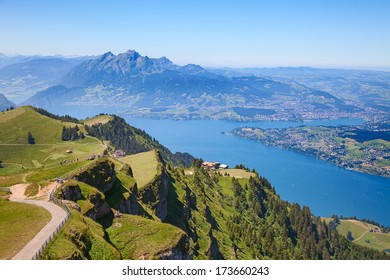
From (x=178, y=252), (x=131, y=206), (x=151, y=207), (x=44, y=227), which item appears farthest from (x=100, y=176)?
(x=178, y=252)

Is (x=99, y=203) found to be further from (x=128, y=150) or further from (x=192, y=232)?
(x=128, y=150)

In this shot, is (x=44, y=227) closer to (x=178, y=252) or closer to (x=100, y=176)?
(x=178, y=252)

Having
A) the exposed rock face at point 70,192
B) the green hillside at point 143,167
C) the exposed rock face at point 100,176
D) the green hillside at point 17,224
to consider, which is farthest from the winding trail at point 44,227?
the green hillside at point 143,167

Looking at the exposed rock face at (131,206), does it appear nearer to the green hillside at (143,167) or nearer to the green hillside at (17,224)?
the green hillside at (143,167)

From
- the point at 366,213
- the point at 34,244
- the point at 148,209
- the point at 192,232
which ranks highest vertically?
the point at 34,244

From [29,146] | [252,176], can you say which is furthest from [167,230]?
[29,146]
